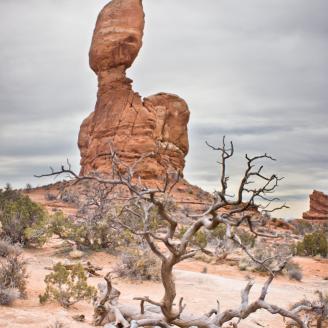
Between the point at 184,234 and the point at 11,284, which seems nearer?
the point at 184,234

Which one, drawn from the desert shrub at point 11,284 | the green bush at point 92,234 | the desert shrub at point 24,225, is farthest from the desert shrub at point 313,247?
the desert shrub at point 11,284

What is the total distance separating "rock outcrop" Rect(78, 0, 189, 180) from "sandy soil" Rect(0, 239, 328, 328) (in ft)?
97.7

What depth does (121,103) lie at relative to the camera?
5044cm

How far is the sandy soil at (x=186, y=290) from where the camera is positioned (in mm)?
7578

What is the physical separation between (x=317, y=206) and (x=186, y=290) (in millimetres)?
51481

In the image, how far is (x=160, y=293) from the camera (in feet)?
36.7

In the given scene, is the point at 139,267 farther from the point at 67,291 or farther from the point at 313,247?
the point at 313,247

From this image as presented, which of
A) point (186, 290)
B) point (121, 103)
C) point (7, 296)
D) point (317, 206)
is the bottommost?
point (186, 290)

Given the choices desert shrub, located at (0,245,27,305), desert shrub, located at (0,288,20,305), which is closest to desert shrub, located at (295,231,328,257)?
desert shrub, located at (0,245,27,305)

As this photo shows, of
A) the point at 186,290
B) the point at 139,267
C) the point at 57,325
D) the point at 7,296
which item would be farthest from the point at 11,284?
the point at 186,290

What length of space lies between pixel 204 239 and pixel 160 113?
3372cm

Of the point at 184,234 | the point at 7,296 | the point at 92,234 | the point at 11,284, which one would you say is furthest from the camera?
the point at 92,234

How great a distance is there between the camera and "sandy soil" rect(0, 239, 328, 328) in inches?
298

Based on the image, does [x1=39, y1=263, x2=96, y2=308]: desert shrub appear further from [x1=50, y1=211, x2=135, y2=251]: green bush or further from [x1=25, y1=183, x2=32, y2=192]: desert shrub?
[x1=25, y1=183, x2=32, y2=192]: desert shrub
